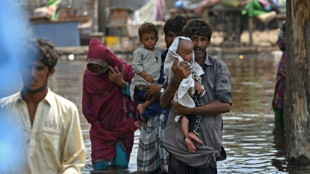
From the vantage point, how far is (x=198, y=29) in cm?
511

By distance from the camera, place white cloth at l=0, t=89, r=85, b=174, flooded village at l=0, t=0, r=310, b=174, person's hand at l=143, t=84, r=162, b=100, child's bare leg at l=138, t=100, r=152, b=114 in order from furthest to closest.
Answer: flooded village at l=0, t=0, r=310, b=174 → child's bare leg at l=138, t=100, r=152, b=114 → person's hand at l=143, t=84, r=162, b=100 → white cloth at l=0, t=89, r=85, b=174

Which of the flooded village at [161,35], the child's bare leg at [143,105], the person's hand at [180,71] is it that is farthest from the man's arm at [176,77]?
the flooded village at [161,35]

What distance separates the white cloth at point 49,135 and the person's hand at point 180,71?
1.29 meters

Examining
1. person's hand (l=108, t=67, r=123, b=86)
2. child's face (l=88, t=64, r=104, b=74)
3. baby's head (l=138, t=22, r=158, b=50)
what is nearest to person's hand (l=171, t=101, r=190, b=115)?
baby's head (l=138, t=22, r=158, b=50)

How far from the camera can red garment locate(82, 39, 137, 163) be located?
725 cm

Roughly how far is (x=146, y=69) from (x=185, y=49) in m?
1.39

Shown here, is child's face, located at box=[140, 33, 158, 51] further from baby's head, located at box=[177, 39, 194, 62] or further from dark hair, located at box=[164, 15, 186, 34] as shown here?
baby's head, located at box=[177, 39, 194, 62]

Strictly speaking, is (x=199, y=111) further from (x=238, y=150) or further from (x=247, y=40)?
(x=247, y=40)

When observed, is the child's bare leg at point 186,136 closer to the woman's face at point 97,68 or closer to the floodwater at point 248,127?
the woman's face at point 97,68

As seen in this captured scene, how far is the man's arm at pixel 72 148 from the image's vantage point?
3785mm

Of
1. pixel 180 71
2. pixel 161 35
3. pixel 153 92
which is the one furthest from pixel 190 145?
pixel 161 35

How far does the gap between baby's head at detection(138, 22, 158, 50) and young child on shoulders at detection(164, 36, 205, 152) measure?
134 centimetres

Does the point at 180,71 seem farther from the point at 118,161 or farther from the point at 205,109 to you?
the point at 118,161

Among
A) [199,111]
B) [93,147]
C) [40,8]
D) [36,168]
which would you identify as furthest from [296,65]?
[40,8]
